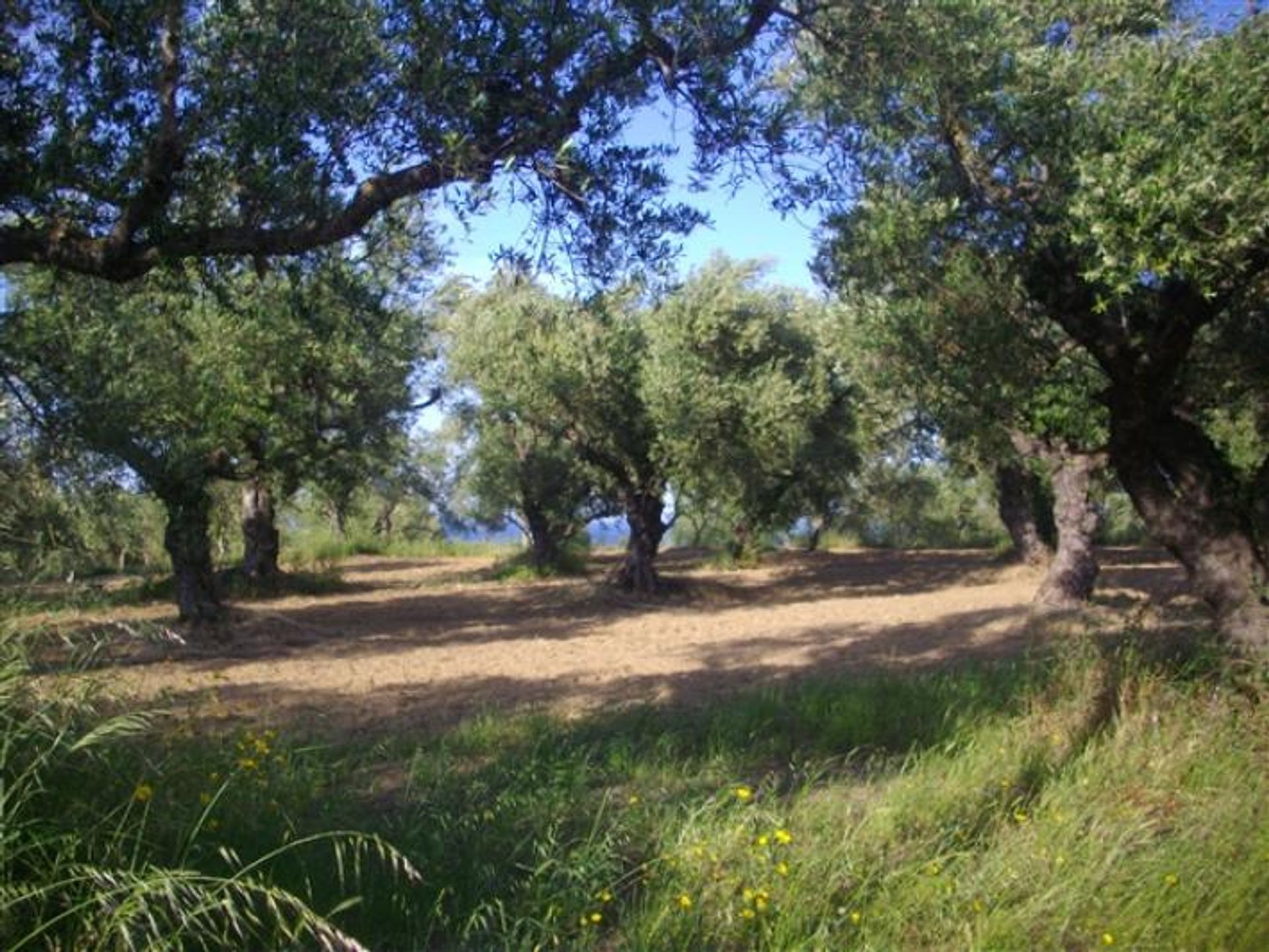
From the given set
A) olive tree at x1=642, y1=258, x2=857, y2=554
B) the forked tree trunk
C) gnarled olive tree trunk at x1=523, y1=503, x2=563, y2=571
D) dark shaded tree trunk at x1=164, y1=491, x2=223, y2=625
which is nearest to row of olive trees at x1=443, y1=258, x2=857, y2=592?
olive tree at x1=642, y1=258, x2=857, y2=554

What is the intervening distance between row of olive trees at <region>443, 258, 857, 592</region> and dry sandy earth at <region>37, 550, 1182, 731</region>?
8.13 ft

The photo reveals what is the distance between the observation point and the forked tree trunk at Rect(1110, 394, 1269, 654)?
7039 mm

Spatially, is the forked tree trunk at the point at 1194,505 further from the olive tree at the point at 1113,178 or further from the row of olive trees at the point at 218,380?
the row of olive trees at the point at 218,380

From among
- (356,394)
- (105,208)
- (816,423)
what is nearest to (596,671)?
(105,208)

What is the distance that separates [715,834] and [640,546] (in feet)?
53.3

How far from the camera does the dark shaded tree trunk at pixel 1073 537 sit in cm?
1459

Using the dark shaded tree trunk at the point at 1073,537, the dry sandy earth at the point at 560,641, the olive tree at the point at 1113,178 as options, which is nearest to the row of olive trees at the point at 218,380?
the dry sandy earth at the point at 560,641

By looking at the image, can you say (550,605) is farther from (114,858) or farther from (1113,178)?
(114,858)

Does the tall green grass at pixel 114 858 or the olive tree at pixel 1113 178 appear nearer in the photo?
the tall green grass at pixel 114 858

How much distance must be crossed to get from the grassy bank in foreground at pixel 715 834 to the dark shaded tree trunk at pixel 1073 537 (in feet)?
29.5

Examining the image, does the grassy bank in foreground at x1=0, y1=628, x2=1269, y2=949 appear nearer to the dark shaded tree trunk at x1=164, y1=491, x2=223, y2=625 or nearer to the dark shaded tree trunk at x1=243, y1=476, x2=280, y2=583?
the dark shaded tree trunk at x1=164, y1=491, x2=223, y2=625

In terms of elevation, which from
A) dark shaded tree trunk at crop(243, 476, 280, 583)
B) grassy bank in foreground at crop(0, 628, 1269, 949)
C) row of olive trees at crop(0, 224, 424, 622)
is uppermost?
row of olive trees at crop(0, 224, 424, 622)

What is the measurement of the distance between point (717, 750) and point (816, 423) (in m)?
16.3

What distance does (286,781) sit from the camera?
15.6 ft
